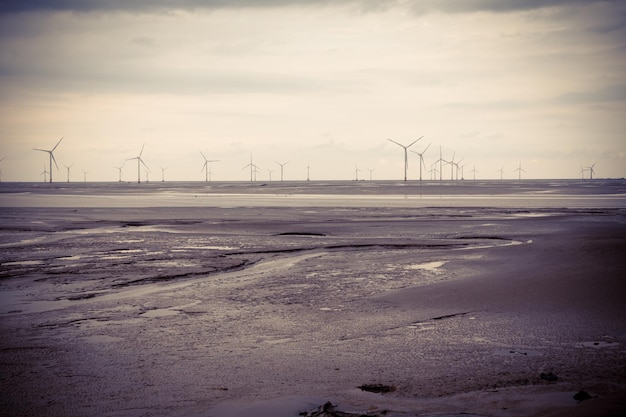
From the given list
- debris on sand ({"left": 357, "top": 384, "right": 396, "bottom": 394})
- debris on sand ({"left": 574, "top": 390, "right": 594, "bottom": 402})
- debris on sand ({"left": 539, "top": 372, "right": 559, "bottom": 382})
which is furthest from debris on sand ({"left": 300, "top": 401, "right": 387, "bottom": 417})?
debris on sand ({"left": 539, "top": 372, "right": 559, "bottom": 382})

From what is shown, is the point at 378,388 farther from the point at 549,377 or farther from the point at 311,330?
the point at 311,330

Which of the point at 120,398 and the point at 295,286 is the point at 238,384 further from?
the point at 295,286

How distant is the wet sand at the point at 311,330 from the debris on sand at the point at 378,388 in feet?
0.39

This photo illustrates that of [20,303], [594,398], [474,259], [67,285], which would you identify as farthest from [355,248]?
[594,398]

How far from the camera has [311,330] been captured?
10.9m

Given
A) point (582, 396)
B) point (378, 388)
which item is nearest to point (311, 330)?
point (378, 388)

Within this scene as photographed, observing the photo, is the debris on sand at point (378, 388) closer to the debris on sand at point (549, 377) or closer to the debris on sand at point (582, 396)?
the debris on sand at point (549, 377)

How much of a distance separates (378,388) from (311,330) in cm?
327

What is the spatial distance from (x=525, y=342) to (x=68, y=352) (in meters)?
7.23

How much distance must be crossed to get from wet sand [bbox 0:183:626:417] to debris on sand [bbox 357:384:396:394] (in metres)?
0.12

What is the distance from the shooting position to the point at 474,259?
20219 millimetres

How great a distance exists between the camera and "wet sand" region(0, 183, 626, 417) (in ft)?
24.4

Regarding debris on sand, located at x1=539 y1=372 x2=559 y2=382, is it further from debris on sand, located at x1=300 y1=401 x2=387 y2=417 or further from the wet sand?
debris on sand, located at x1=300 y1=401 x2=387 y2=417

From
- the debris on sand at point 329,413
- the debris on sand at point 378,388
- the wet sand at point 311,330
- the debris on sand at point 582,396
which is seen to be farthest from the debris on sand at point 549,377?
the debris on sand at point 329,413
